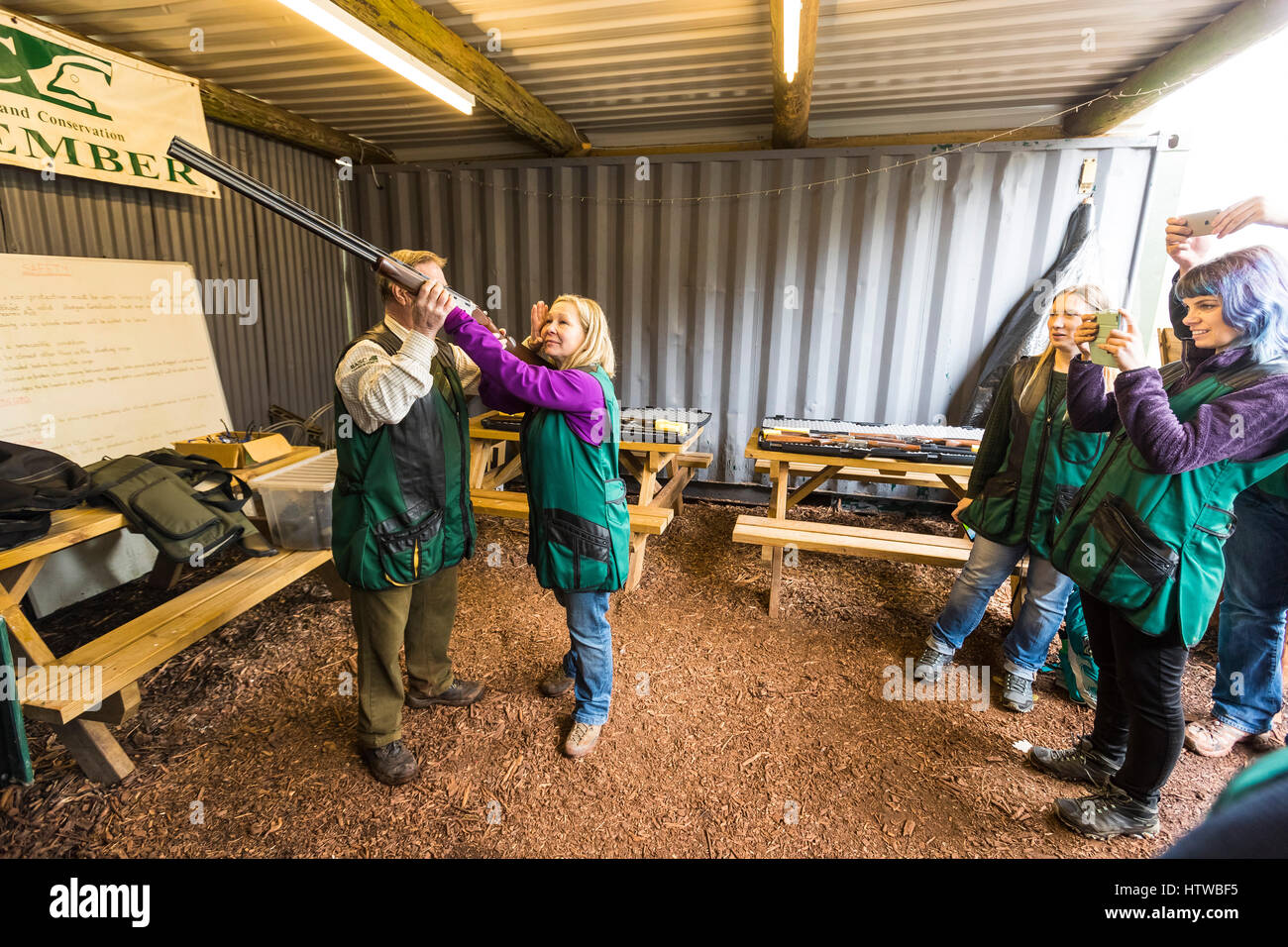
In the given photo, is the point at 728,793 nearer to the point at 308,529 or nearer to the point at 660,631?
the point at 660,631

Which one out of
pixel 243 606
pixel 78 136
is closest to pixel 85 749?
pixel 243 606

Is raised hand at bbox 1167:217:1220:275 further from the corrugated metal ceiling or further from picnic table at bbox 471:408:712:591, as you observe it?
A: picnic table at bbox 471:408:712:591

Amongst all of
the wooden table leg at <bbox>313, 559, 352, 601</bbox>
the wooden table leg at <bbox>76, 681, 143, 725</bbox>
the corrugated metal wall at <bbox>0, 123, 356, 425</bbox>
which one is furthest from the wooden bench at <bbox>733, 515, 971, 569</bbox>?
the corrugated metal wall at <bbox>0, 123, 356, 425</bbox>

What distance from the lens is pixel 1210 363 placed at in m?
1.83

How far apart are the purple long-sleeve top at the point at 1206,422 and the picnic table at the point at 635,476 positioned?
2.34 m

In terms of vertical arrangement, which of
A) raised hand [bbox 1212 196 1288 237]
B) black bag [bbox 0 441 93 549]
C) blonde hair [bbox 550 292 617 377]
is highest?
raised hand [bbox 1212 196 1288 237]

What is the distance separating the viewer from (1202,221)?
2076mm

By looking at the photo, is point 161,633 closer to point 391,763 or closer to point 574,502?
point 391,763

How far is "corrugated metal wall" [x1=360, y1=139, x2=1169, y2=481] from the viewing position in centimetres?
518

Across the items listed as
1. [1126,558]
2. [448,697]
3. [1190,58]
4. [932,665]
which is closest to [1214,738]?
[932,665]

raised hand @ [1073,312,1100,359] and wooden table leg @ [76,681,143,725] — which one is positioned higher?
raised hand @ [1073,312,1100,359]

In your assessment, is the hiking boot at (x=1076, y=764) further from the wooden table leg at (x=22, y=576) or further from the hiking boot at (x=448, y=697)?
the wooden table leg at (x=22, y=576)

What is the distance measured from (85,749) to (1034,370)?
4347 millimetres

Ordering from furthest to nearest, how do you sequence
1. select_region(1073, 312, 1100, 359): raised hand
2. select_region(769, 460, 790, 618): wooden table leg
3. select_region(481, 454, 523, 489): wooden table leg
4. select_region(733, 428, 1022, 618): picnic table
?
select_region(481, 454, 523, 489): wooden table leg, select_region(769, 460, 790, 618): wooden table leg, select_region(733, 428, 1022, 618): picnic table, select_region(1073, 312, 1100, 359): raised hand
